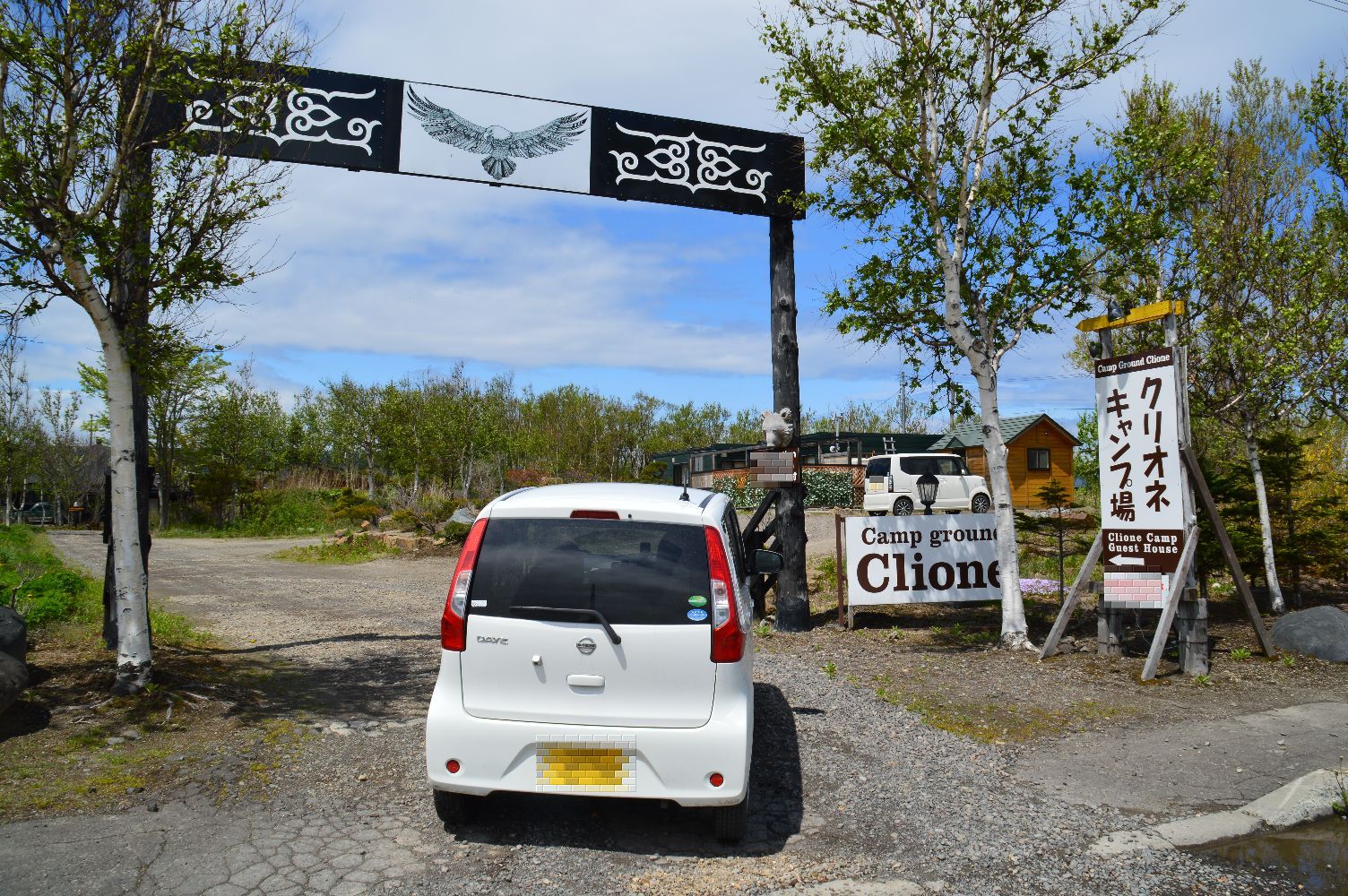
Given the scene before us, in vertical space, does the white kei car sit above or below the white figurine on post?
below

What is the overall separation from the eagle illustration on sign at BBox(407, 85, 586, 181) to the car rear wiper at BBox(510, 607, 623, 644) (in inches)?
264

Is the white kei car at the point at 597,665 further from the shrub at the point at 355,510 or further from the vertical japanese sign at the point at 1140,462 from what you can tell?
Answer: the shrub at the point at 355,510

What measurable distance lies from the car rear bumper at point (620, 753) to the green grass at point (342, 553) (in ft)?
53.8

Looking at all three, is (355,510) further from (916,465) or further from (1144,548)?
(1144,548)

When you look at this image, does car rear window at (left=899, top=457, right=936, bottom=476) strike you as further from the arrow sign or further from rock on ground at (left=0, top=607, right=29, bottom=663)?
rock on ground at (left=0, top=607, right=29, bottom=663)

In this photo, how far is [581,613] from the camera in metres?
4.09

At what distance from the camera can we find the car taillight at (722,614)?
4.08 meters

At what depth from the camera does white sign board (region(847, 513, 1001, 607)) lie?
33.9 ft

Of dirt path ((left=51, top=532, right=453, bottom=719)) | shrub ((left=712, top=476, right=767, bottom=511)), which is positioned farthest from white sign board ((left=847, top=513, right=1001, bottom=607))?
shrub ((left=712, top=476, right=767, bottom=511))

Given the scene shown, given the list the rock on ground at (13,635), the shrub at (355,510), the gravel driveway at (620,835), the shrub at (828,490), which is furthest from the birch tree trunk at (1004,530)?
the shrub at (828,490)

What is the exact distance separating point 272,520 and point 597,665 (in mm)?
29760

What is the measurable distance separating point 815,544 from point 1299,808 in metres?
16.5

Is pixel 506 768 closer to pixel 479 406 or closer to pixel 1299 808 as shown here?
pixel 1299 808

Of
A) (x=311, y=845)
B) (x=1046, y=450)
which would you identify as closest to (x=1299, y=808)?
(x=311, y=845)
